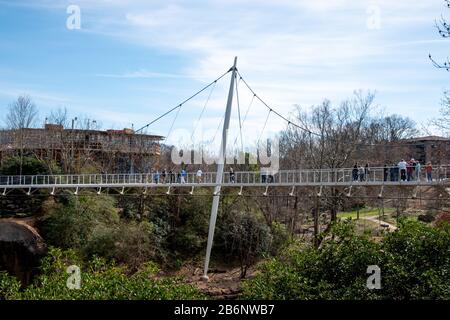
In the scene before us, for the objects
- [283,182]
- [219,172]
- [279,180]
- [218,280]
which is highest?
[219,172]

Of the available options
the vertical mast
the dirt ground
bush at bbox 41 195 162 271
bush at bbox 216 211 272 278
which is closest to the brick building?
bush at bbox 41 195 162 271

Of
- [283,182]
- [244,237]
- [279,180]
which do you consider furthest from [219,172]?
[244,237]

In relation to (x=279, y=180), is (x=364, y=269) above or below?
below

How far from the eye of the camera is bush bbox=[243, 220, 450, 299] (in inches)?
475

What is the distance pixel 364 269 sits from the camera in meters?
12.8

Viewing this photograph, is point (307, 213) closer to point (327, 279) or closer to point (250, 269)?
point (250, 269)

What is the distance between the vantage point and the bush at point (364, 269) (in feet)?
39.6

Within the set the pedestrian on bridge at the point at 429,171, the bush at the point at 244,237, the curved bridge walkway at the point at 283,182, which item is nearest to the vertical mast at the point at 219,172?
the curved bridge walkway at the point at 283,182

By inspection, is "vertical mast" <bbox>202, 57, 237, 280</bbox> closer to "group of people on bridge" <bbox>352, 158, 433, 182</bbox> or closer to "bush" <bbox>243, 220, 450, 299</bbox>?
"group of people on bridge" <bbox>352, 158, 433, 182</bbox>

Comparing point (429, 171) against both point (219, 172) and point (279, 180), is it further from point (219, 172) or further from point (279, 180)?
point (219, 172)

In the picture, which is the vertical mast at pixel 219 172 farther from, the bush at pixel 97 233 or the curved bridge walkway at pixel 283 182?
the bush at pixel 97 233
